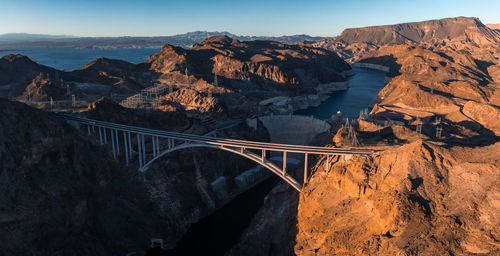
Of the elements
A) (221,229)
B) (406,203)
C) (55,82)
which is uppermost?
(55,82)

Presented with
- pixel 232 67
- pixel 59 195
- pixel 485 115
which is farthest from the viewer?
pixel 232 67

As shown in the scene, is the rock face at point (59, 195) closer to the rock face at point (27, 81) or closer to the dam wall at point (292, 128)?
the dam wall at point (292, 128)

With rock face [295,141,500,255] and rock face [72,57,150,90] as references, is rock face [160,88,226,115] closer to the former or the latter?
rock face [72,57,150,90]

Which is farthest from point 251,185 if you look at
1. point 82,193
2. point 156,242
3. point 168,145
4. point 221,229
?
point 82,193

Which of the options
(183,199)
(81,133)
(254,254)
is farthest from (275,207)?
(81,133)

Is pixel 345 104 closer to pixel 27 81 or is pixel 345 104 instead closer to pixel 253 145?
pixel 253 145

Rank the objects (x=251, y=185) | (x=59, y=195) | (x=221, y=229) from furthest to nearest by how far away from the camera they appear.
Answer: (x=251, y=185)
(x=221, y=229)
(x=59, y=195)

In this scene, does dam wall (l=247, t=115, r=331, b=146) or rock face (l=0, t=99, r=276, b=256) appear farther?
dam wall (l=247, t=115, r=331, b=146)

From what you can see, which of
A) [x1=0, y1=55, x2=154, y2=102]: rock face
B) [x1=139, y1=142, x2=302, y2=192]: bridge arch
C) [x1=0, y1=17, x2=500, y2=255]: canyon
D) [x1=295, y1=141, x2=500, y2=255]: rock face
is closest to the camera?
[x1=295, y1=141, x2=500, y2=255]: rock face

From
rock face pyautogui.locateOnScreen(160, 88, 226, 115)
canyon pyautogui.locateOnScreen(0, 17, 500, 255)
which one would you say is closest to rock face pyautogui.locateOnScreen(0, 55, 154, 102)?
canyon pyautogui.locateOnScreen(0, 17, 500, 255)

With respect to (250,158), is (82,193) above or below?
below
